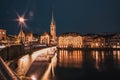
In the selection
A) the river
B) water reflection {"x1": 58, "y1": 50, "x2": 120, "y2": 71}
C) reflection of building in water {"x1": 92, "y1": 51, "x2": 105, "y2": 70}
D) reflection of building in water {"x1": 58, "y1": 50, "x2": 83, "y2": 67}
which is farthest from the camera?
reflection of building in water {"x1": 58, "y1": 50, "x2": 83, "y2": 67}

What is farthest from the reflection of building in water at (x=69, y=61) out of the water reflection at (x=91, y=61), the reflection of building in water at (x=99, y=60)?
the reflection of building in water at (x=99, y=60)

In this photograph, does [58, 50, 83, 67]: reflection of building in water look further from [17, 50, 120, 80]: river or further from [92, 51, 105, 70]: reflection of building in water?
[92, 51, 105, 70]: reflection of building in water

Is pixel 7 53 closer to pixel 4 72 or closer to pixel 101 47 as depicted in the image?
pixel 4 72

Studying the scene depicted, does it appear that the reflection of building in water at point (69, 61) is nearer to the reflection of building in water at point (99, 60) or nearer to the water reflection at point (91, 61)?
the water reflection at point (91, 61)

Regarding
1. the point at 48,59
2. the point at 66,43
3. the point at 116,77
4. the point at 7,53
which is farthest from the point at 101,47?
the point at 7,53

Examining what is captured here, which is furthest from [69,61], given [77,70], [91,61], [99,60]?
[77,70]

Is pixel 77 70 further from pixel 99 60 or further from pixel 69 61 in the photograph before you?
pixel 99 60

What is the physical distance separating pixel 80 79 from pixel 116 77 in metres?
8.02

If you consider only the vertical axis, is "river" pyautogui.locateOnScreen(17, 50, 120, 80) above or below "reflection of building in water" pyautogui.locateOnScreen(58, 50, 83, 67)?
below

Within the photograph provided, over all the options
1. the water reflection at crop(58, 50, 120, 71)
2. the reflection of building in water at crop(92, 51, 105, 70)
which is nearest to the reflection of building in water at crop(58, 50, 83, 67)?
the water reflection at crop(58, 50, 120, 71)

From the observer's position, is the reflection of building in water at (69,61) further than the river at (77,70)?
Yes

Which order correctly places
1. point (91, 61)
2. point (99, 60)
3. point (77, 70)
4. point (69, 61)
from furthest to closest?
point (99, 60) < point (91, 61) < point (69, 61) < point (77, 70)

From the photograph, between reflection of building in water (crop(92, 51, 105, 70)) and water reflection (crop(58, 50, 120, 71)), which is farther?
water reflection (crop(58, 50, 120, 71))

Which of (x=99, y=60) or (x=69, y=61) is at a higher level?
(x=69, y=61)
